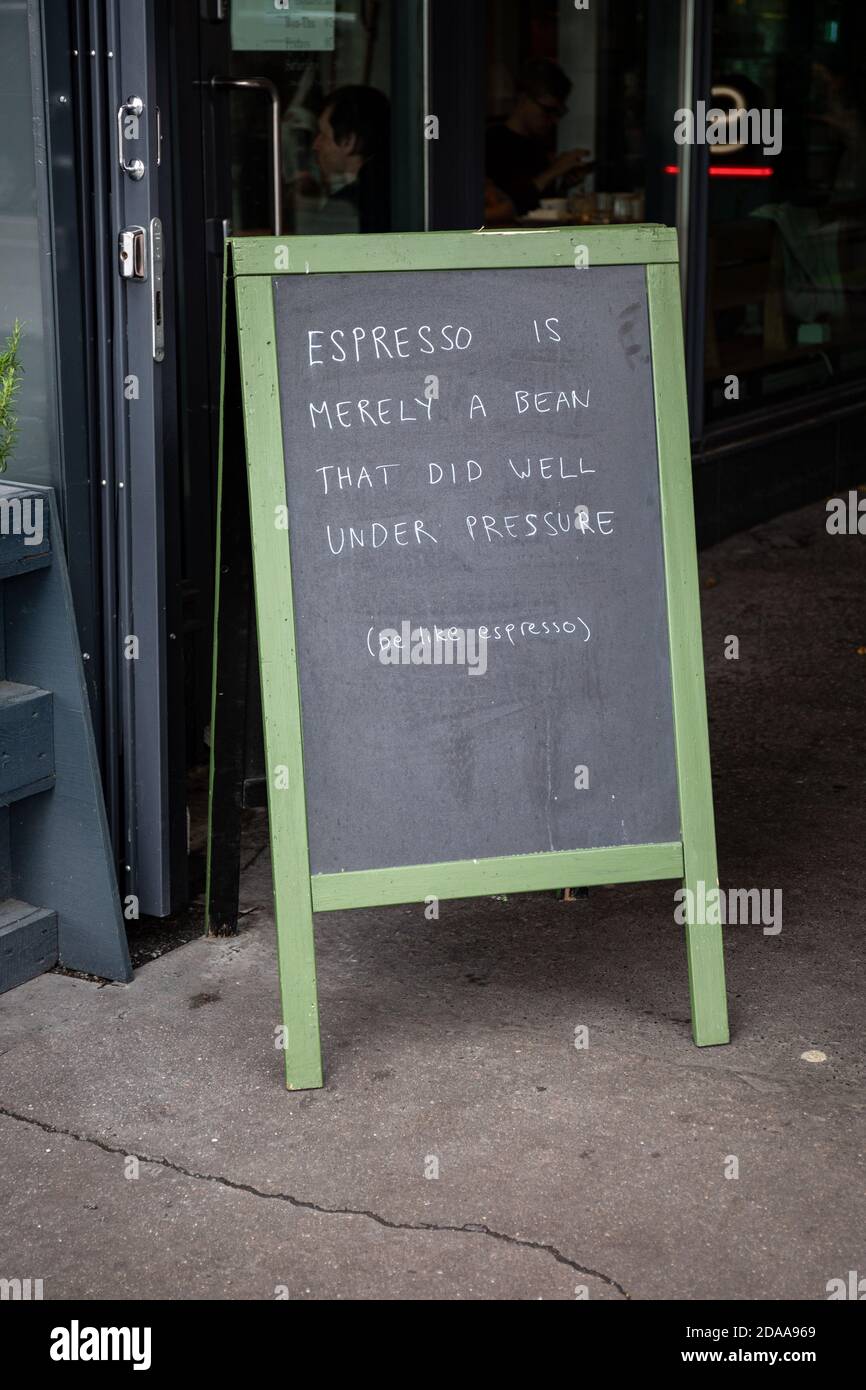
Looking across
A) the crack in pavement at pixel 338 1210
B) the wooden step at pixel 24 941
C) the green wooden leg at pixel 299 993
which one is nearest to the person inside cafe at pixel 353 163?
the wooden step at pixel 24 941

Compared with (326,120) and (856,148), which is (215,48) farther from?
(856,148)

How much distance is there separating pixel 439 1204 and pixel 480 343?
168cm

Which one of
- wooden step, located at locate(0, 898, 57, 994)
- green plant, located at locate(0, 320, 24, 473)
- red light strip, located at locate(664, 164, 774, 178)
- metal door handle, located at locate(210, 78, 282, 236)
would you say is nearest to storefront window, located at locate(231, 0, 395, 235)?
metal door handle, located at locate(210, 78, 282, 236)

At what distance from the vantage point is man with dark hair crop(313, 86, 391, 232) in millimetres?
5871

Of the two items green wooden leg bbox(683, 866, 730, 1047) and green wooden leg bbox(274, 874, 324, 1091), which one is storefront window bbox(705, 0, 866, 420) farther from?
green wooden leg bbox(274, 874, 324, 1091)

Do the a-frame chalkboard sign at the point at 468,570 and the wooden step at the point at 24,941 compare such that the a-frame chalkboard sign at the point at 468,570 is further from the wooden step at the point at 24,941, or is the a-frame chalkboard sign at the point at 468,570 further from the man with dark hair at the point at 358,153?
the man with dark hair at the point at 358,153

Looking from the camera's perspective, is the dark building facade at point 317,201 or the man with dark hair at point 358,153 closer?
the dark building facade at point 317,201

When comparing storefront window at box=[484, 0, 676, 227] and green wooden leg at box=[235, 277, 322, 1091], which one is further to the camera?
storefront window at box=[484, 0, 676, 227]

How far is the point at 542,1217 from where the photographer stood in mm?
3068

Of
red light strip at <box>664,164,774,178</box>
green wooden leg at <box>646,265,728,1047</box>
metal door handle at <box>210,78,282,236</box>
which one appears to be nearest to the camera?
green wooden leg at <box>646,265,728,1047</box>

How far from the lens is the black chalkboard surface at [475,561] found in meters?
3.44

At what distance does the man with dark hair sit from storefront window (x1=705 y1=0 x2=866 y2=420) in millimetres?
2387

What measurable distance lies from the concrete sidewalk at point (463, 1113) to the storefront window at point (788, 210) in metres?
4.22

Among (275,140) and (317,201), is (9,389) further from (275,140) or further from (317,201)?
(317,201)
